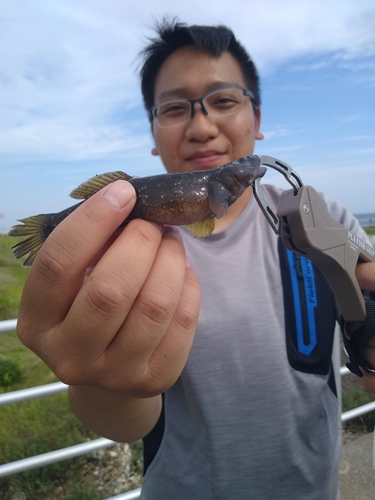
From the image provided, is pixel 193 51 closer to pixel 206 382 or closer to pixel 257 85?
pixel 257 85

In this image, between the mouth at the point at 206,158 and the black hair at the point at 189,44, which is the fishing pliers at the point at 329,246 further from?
the black hair at the point at 189,44

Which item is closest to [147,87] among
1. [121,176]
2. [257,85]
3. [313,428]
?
[257,85]

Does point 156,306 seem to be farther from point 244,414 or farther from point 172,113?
point 172,113

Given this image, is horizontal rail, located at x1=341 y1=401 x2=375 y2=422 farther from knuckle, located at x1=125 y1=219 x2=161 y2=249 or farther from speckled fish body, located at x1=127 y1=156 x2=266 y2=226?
knuckle, located at x1=125 y1=219 x2=161 y2=249

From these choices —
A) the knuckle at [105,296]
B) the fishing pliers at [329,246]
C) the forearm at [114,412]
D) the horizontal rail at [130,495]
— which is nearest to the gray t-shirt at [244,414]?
the forearm at [114,412]

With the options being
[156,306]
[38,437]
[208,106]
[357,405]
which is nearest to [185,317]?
[156,306]

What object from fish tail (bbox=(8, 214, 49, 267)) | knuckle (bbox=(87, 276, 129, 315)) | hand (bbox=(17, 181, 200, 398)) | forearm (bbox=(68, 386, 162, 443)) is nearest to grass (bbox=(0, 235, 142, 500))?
forearm (bbox=(68, 386, 162, 443))
